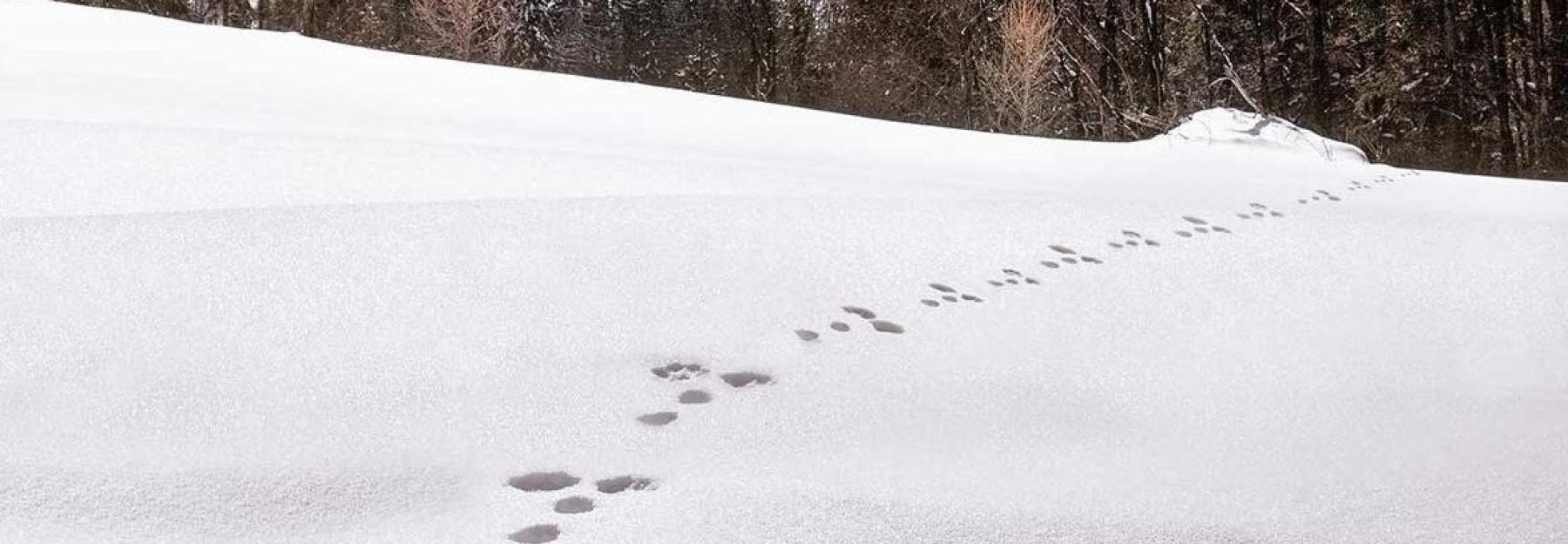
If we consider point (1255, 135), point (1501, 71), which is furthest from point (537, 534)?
point (1501, 71)

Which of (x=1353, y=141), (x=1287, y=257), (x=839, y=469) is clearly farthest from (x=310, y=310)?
(x=1353, y=141)

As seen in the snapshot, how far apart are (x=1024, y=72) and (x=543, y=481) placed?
933 cm

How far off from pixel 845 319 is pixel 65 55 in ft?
12.2

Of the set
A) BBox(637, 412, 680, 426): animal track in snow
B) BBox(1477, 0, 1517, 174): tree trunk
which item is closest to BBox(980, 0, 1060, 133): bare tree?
BBox(1477, 0, 1517, 174): tree trunk

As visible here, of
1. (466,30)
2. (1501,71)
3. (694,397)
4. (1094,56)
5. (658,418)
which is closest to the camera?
(658,418)

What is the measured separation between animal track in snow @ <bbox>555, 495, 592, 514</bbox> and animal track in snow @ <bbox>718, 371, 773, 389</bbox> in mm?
510

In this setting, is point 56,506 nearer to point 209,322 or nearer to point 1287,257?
point 209,322

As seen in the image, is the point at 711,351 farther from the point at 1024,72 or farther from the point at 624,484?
the point at 1024,72

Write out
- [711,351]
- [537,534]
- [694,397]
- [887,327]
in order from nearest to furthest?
[537,534], [694,397], [711,351], [887,327]

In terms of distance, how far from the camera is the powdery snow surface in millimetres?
1705

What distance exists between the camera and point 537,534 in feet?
5.16

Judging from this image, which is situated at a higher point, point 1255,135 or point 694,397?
point 1255,135

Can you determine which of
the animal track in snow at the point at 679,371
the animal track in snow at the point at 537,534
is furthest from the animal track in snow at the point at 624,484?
the animal track in snow at the point at 679,371

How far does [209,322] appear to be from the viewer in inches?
83.5
